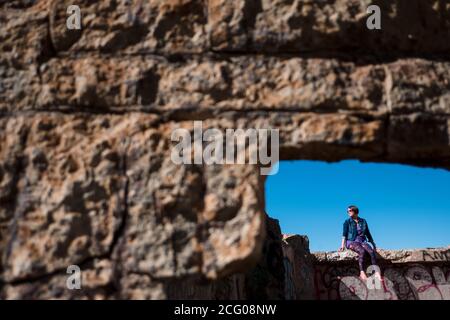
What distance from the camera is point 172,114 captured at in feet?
6.44

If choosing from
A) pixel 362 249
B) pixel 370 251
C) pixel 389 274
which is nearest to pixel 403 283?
pixel 389 274

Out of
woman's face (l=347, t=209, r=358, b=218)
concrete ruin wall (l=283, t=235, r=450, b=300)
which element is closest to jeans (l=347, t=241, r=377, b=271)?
woman's face (l=347, t=209, r=358, b=218)

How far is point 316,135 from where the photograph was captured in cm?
194

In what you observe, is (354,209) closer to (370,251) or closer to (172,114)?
(370,251)

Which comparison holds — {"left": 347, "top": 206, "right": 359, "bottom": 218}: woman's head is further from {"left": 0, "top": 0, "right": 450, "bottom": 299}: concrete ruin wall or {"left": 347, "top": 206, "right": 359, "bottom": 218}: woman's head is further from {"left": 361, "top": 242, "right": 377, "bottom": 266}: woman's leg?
{"left": 0, "top": 0, "right": 450, "bottom": 299}: concrete ruin wall

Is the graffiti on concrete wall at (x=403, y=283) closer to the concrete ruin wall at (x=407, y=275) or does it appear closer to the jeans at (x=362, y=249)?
the concrete ruin wall at (x=407, y=275)

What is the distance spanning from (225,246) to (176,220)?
216 mm

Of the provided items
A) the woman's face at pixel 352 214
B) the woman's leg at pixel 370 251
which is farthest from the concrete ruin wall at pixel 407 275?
the woman's face at pixel 352 214

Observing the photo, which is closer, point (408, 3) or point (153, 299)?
point (153, 299)

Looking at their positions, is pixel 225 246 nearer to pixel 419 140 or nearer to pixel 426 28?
pixel 419 140

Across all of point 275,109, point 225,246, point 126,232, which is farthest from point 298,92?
point 126,232

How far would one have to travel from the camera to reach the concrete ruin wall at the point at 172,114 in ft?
5.96

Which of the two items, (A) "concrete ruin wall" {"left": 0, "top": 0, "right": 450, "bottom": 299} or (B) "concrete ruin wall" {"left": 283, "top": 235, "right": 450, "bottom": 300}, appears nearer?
(A) "concrete ruin wall" {"left": 0, "top": 0, "right": 450, "bottom": 299}

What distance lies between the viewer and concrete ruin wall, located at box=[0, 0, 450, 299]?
1.82 meters
